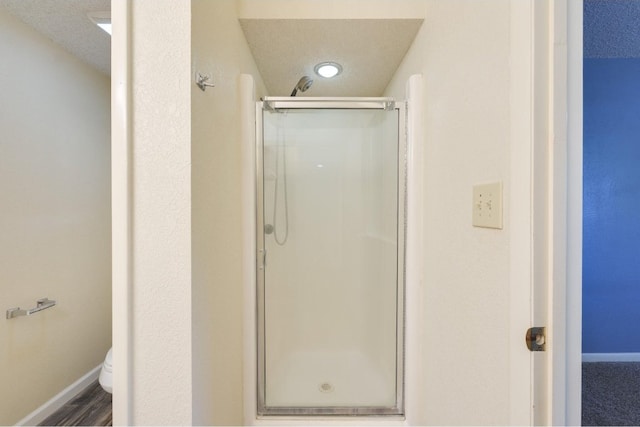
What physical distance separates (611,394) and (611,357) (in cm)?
53

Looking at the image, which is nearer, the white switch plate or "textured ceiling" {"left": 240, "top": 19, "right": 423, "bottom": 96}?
the white switch plate

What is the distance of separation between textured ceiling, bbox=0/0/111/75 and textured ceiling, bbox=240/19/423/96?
77 cm

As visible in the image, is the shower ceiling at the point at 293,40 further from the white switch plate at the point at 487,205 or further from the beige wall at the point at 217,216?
the white switch plate at the point at 487,205

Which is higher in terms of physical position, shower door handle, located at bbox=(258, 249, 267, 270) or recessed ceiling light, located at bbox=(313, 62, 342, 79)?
recessed ceiling light, located at bbox=(313, 62, 342, 79)

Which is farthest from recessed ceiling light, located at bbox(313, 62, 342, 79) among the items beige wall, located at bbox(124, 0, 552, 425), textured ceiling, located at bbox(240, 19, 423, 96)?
beige wall, located at bbox(124, 0, 552, 425)

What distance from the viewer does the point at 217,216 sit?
89cm

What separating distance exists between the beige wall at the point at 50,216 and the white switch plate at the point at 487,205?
80.5 inches

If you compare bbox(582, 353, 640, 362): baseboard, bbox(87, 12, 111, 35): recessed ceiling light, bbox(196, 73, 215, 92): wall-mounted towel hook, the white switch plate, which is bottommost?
bbox(582, 353, 640, 362): baseboard

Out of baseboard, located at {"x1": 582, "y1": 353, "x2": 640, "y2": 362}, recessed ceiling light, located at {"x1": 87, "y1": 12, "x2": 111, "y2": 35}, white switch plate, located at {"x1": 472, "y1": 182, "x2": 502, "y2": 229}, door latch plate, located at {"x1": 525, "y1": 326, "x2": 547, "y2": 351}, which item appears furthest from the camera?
baseboard, located at {"x1": 582, "y1": 353, "x2": 640, "y2": 362}

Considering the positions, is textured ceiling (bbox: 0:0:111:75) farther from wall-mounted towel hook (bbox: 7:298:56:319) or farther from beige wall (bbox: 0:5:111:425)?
wall-mounted towel hook (bbox: 7:298:56:319)

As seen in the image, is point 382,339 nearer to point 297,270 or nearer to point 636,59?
point 297,270

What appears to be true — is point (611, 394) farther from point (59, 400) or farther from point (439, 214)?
point (59, 400)

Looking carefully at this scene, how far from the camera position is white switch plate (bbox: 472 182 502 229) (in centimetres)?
61

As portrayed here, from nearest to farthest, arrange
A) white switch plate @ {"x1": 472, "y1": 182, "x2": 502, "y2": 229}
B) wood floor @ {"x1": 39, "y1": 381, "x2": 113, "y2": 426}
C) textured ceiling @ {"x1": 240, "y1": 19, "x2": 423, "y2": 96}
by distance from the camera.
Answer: white switch plate @ {"x1": 472, "y1": 182, "x2": 502, "y2": 229} → textured ceiling @ {"x1": 240, "y1": 19, "x2": 423, "y2": 96} → wood floor @ {"x1": 39, "y1": 381, "x2": 113, "y2": 426}
